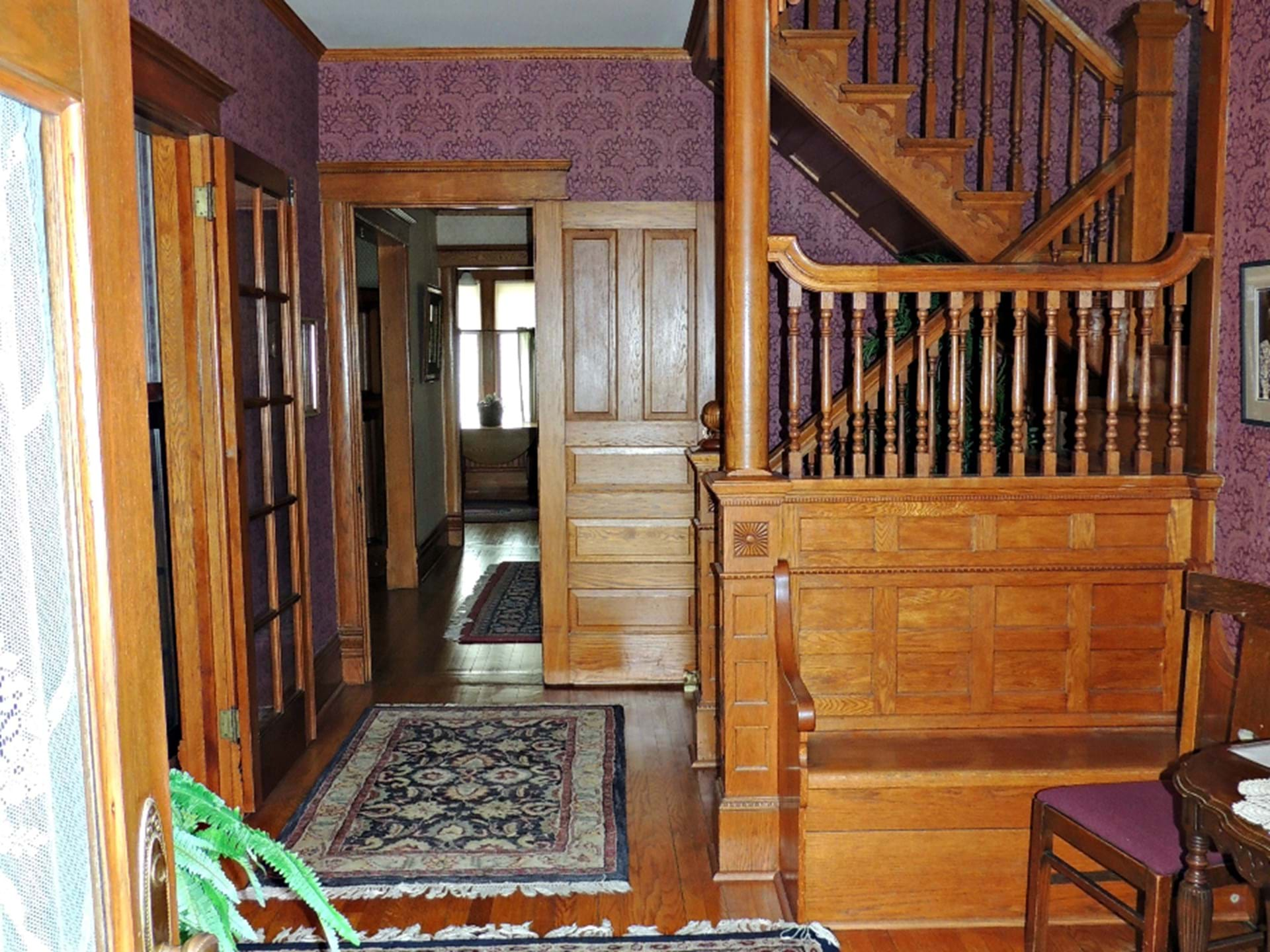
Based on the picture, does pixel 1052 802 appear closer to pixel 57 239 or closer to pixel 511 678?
pixel 57 239

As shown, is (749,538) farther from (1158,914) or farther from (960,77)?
(960,77)

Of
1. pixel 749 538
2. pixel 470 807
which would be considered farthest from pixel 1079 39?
pixel 470 807

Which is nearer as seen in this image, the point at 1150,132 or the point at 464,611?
the point at 1150,132

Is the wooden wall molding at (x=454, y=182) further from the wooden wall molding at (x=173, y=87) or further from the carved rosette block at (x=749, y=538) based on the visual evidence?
the carved rosette block at (x=749, y=538)

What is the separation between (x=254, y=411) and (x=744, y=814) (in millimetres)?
2221

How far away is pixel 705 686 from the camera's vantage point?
161 inches

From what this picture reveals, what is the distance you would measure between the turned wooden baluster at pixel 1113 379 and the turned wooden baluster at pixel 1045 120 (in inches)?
60.1

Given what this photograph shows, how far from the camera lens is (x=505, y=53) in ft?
17.1

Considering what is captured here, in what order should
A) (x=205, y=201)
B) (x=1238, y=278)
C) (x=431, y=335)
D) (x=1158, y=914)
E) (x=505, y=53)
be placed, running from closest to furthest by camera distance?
1. (x=1158, y=914)
2. (x=1238, y=278)
3. (x=205, y=201)
4. (x=505, y=53)
5. (x=431, y=335)

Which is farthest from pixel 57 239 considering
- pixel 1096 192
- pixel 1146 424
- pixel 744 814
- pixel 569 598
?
pixel 569 598

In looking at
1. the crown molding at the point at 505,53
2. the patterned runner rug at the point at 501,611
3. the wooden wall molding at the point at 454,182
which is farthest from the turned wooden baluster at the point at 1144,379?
the patterned runner rug at the point at 501,611

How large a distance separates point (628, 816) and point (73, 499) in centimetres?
315

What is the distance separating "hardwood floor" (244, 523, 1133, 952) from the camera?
3010 mm

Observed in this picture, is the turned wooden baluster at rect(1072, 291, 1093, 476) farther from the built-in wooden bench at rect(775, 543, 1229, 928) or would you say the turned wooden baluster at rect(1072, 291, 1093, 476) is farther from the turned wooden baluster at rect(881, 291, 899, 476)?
the built-in wooden bench at rect(775, 543, 1229, 928)
